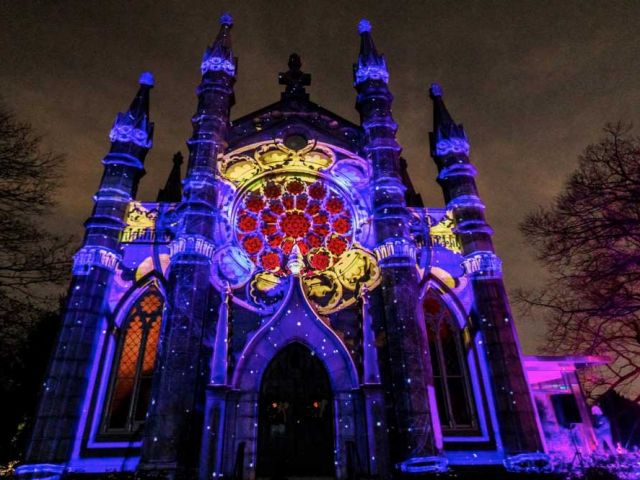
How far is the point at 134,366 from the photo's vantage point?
13.8m

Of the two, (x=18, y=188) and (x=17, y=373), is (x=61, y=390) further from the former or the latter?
(x=17, y=373)

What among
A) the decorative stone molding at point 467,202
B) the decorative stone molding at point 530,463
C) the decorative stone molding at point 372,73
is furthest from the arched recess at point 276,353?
the decorative stone molding at point 372,73

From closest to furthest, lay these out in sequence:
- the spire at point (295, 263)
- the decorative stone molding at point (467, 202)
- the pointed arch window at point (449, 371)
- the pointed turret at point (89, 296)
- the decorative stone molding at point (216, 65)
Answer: the pointed turret at point (89, 296), the pointed arch window at point (449, 371), the spire at point (295, 263), the decorative stone molding at point (467, 202), the decorative stone molding at point (216, 65)

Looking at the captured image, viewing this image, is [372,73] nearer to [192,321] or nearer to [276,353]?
[276,353]

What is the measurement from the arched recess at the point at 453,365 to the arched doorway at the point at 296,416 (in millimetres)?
3664

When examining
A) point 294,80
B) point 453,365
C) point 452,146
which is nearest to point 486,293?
point 453,365

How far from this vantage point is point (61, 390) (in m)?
12.0

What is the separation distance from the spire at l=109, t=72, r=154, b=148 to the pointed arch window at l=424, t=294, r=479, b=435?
1301 cm

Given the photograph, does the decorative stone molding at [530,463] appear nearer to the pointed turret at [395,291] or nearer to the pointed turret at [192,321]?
the pointed turret at [395,291]

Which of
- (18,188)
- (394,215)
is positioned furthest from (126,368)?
(394,215)

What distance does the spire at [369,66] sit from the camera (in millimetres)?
19422

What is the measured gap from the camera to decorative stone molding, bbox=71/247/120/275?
1384cm

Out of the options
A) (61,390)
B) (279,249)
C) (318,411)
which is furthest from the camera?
(279,249)

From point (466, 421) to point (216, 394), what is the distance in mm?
7880
